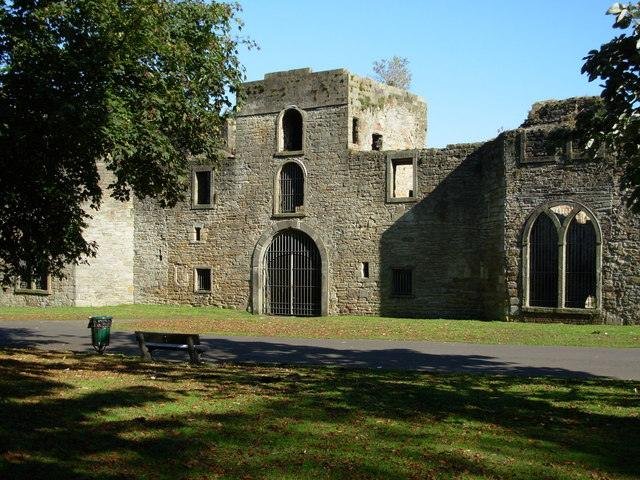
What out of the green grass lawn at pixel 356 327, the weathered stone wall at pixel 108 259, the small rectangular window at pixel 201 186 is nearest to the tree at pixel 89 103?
the green grass lawn at pixel 356 327

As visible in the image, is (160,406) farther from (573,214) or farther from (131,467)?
(573,214)

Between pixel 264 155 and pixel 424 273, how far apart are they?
25.4ft

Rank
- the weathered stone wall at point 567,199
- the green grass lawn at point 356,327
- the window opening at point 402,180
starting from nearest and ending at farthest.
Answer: the green grass lawn at point 356,327
the weathered stone wall at point 567,199
the window opening at point 402,180

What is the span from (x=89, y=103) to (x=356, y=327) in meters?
11.3

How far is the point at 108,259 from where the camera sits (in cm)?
3178

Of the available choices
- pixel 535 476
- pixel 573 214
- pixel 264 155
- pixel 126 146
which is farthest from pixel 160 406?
pixel 264 155

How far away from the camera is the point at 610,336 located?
18.4 metres

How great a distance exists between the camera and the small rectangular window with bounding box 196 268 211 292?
1214 inches

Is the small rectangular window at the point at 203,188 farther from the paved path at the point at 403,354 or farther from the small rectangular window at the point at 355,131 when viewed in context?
the paved path at the point at 403,354

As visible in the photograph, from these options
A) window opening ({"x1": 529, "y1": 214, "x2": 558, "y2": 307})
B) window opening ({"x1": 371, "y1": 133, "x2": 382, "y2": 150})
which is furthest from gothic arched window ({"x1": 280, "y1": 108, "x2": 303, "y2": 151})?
window opening ({"x1": 529, "y1": 214, "x2": 558, "y2": 307})

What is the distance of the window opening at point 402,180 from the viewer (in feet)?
91.7

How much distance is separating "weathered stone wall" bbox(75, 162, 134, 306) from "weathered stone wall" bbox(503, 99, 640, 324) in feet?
53.1

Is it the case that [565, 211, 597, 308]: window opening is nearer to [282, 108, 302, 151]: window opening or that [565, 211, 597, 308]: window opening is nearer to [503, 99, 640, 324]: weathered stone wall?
[503, 99, 640, 324]: weathered stone wall

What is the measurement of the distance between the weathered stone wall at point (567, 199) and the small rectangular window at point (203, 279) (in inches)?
488
